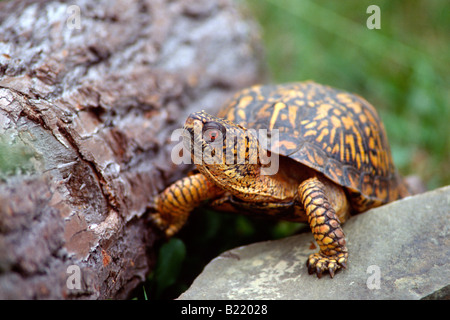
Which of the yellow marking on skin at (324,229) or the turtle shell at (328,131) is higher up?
the turtle shell at (328,131)

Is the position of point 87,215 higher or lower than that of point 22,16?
lower

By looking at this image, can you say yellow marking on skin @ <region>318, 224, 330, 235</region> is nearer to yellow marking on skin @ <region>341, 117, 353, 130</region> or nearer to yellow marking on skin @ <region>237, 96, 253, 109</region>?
yellow marking on skin @ <region>341, 117, 353, 130</region>

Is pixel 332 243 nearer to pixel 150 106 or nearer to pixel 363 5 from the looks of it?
pixel 150 106

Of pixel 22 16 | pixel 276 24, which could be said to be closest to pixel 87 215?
pixel 22 16

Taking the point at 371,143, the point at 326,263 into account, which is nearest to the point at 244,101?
the point at 371,143

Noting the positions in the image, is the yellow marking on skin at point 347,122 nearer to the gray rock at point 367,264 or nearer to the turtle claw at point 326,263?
the gray rock at point 367,264

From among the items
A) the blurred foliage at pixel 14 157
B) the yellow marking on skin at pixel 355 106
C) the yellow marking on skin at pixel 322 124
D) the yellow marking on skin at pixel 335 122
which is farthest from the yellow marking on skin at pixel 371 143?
the blurred foliage at pixel 14 157
